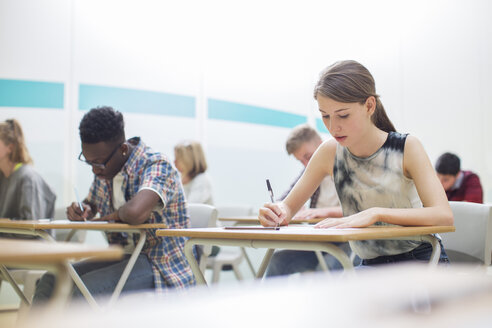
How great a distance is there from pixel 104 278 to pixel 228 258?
1.55 metres

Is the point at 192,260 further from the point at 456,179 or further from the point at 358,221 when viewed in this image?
the point at 456,179

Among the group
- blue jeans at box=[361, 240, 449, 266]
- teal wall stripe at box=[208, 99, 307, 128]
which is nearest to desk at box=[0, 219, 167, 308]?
blue jeans at box=[361, 240, 449, 266]

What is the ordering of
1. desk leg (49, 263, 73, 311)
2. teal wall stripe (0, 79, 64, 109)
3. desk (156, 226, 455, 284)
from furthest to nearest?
teal wall stripe (0, 79, 64, 109) → desk (156, 226, 455, 284) → desk leg (49, 263, 73, 311)

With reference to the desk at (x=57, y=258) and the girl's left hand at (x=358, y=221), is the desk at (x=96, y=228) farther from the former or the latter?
the desk at (x=57, y=258)

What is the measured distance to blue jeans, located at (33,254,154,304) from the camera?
1.83 metres

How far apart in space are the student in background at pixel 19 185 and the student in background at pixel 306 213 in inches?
53.1

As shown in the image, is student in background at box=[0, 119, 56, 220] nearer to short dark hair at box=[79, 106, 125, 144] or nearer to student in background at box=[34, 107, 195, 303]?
student in background at box=[34, 107, 195, 303]

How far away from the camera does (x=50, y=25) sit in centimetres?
402

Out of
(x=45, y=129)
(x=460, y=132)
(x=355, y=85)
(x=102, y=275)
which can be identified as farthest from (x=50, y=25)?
(x=460, y=132)

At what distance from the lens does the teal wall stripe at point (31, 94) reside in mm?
3848

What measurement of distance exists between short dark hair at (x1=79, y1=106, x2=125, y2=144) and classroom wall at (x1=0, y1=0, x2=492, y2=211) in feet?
6.66

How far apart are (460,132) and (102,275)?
428 centimetres

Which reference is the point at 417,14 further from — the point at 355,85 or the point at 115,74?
the point at 355,85

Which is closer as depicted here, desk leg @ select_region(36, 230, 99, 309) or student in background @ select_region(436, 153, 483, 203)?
desk leg @ select_region(36, 230, 99, 309)
